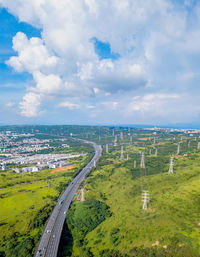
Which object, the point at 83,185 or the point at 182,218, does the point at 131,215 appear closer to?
the point at 182,218

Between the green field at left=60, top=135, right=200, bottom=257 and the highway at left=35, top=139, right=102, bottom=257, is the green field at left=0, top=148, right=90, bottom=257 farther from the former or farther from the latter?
the green field at left=60, top=135, right=200, bottom=257

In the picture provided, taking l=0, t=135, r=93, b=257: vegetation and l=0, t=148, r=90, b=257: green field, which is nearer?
l=0, t=135, r=93, b=257: vegetation

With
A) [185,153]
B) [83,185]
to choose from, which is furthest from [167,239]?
[185,153]

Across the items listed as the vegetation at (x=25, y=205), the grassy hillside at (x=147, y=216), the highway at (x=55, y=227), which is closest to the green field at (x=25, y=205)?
the vegetation at (x=25, y=205)

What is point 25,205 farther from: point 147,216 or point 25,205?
point 147,216

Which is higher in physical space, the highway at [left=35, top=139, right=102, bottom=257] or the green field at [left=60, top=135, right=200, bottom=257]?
the green field at [left=60, top=135, right=200, bottom=257]

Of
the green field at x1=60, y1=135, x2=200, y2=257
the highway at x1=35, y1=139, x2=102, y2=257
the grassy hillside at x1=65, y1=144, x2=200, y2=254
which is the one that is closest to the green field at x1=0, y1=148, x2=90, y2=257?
the highway at x1=35, y1=139, x2=102, y2=257

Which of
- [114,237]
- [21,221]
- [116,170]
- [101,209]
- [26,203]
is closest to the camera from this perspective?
[114,237]

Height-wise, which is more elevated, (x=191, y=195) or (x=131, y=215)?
(x=191, y=195)
